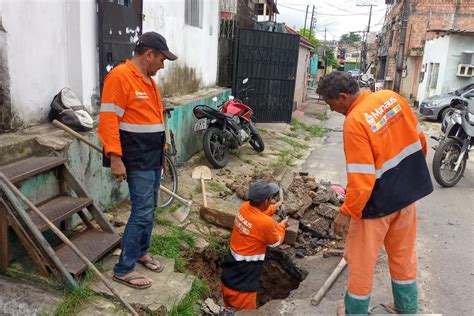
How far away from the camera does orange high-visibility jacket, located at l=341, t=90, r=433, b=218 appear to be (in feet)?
8.13

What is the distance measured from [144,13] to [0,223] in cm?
382

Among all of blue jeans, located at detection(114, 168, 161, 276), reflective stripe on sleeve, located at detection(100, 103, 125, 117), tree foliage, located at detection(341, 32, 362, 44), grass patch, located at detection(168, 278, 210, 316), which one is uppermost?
tree foliage, located at detection(341, 32, 362, 44)

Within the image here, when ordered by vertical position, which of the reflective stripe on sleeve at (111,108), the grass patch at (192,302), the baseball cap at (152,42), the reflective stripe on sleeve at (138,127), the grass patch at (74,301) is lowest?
the grass patch at (192,302)

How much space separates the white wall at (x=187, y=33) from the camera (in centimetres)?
621

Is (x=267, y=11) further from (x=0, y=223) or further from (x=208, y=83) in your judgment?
(x=0, y=223)

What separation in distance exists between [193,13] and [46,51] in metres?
4.62

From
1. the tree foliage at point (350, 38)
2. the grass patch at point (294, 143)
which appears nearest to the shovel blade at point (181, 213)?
the grass patch at point (294, 143)

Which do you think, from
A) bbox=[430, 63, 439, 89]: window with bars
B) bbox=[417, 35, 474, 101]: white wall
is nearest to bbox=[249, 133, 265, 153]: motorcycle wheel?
bbox=[417, 35, 474, 101]: white wall

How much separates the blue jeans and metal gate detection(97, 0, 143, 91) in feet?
6.93

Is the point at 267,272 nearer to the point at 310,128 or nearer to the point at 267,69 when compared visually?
the point at 267,69

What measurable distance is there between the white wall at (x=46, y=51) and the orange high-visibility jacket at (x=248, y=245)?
2203mm

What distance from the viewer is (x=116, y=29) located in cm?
495

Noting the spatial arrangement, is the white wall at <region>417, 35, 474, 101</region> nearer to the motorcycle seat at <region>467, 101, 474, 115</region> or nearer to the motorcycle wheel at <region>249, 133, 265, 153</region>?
the motorcycle seat at <region>467, 101, 474, 115</region>

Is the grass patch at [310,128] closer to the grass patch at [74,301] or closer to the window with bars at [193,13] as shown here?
the window with bars at [193,13]
